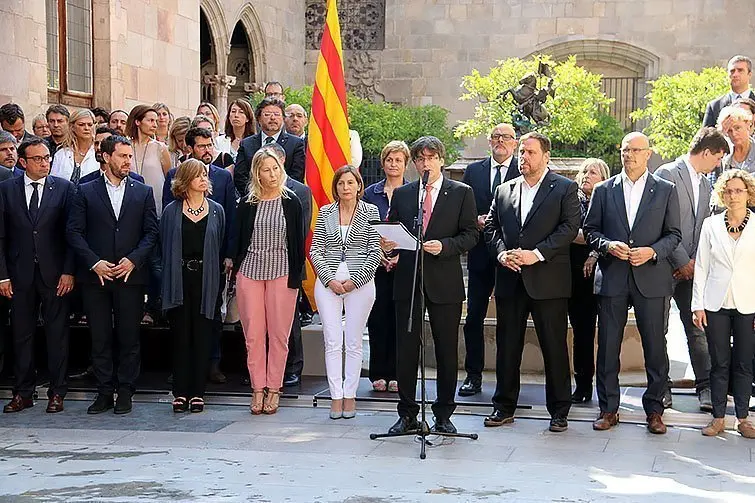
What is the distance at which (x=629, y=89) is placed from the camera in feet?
82.6

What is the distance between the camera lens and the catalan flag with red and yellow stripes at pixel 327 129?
9.56m

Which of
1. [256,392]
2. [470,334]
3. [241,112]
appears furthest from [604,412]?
[241,112]

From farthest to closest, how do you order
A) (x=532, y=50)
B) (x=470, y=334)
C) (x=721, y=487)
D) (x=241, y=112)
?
(x=532, y=50) → (x=241, y=112) → (x=470, y=334) → (x=721, y=487)

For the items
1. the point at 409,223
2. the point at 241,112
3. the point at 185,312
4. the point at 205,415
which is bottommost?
the point at 205,415

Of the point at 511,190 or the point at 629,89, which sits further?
the point at 629,89

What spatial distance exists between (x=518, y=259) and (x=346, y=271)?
1.18 m

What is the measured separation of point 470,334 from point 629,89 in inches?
707

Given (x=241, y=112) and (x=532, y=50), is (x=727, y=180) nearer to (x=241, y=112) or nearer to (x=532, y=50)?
(x=241, y=112)

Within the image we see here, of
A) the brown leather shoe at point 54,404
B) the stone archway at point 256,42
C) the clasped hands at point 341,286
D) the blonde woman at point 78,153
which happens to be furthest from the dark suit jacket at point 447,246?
the stone archway at point 256,42

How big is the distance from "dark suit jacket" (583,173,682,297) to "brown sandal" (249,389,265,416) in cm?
242

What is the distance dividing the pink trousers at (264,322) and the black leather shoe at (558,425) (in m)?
1.91

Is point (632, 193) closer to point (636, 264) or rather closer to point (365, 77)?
point (636, 264)

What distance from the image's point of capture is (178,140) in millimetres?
8953

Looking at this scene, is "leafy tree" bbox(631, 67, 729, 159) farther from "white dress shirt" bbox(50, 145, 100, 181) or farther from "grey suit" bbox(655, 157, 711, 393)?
"white dress shirt" bbox(50, 145, 100, 181)
